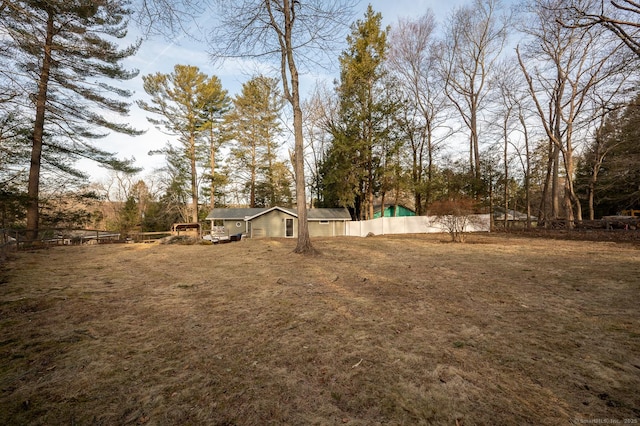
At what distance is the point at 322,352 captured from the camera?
2305mm

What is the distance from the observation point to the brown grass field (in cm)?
→ 159

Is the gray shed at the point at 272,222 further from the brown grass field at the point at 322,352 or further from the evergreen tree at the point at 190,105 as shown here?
the brown grass field at the point at 322,352

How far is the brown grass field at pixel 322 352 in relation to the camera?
159 cm

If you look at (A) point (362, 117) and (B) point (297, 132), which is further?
(A) point (362, 117)

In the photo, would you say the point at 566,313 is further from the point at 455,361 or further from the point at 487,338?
the point at 455,361

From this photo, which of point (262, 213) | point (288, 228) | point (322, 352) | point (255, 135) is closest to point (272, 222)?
point (262, 213)

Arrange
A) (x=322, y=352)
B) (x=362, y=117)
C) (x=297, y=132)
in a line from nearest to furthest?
1. (x=322, y=352)
2. (x=297, y=132)
3. (x=362, y=117)

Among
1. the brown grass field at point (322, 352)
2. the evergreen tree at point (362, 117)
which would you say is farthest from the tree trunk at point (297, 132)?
the evergreen tree at point (362, 117)

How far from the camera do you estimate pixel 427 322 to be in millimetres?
2951

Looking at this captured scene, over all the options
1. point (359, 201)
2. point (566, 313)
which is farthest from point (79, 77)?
point (359, 201)

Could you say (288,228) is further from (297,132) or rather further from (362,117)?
(297,132)

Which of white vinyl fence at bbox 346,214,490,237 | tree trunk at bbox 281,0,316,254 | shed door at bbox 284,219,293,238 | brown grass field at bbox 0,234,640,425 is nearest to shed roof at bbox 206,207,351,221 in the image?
shed door at bbox 284,219,293,238

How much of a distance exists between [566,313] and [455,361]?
2170mm

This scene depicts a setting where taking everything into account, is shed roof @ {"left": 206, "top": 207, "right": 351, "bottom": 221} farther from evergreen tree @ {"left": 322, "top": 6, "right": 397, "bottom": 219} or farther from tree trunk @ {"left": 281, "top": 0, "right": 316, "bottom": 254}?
tree trunk @ {"left": 281, "top": 0, "right": 316, "bottom": 254}
